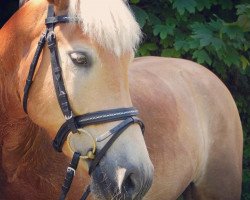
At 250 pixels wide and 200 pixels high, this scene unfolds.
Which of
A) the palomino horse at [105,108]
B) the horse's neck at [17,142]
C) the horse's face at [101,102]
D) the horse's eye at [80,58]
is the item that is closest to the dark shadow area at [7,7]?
the palomino horse at [105,108]

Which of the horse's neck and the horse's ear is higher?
the horse's ear

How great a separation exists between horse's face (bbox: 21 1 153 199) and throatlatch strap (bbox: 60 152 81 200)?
3 cm

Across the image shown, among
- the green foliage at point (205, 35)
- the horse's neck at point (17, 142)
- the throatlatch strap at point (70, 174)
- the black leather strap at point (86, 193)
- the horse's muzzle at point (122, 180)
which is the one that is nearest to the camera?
the horse's muzzle at point (122, 180)

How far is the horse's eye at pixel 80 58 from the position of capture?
2.27m

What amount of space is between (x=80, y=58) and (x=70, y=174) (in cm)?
51

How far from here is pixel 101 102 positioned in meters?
2.25

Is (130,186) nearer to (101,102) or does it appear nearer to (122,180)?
(122,180)

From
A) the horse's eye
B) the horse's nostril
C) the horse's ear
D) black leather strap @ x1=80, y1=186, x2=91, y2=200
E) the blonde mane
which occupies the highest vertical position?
the horse's ear

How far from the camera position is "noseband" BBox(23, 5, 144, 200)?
2232 mm

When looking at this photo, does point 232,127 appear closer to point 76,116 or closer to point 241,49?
point 241,49

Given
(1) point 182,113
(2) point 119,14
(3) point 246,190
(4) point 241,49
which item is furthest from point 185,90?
(3) point 246,190

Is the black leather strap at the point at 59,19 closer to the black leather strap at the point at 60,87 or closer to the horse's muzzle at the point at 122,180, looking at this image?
the black leather strap at the point at 60,87

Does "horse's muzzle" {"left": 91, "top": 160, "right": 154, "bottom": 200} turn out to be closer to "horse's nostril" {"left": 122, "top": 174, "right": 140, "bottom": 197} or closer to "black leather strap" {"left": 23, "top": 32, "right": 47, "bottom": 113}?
"horse's nostril" {"left": 122, "top": 174, "right": 140, "bottom": 197}

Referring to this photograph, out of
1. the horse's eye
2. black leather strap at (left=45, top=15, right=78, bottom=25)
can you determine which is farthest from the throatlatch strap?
black leather strap at (left=45, top=15, right=78, bottom=25)
